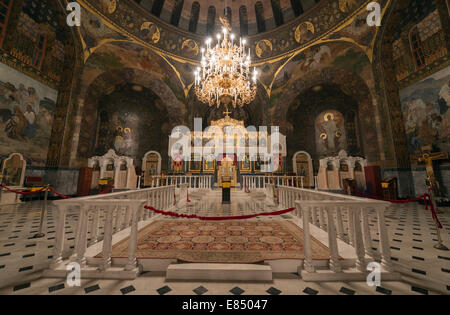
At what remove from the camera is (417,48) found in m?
7.73

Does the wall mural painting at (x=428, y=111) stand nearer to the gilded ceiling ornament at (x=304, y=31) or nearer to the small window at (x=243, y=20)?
the gilded ceiling ornament at (x=304, y=31)

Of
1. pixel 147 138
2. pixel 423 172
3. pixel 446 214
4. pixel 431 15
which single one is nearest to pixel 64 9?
pixel 147 138

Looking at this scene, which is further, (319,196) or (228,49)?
(228,49)

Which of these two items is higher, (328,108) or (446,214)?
(328,108)

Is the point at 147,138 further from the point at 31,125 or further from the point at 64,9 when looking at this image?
the point at 64,9

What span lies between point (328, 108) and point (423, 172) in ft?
25.4

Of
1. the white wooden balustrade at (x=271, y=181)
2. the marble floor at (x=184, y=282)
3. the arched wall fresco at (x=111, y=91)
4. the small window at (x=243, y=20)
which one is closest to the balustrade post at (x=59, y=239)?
the marble floor at (x=184, y=282)

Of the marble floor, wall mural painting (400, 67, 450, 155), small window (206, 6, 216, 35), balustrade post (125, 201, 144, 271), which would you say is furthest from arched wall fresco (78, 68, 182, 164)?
wall mural painting (400, 67, 450, 155)

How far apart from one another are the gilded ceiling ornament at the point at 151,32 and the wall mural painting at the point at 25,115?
669cm

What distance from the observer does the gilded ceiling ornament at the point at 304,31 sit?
1102 centimetres

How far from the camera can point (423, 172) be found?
742 centimetres

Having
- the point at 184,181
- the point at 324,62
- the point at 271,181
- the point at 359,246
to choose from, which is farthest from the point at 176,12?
the point at 359,246

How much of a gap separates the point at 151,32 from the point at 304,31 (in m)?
10.6

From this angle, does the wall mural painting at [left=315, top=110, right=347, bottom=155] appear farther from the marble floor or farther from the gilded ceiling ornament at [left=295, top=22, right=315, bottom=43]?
the marble floor
